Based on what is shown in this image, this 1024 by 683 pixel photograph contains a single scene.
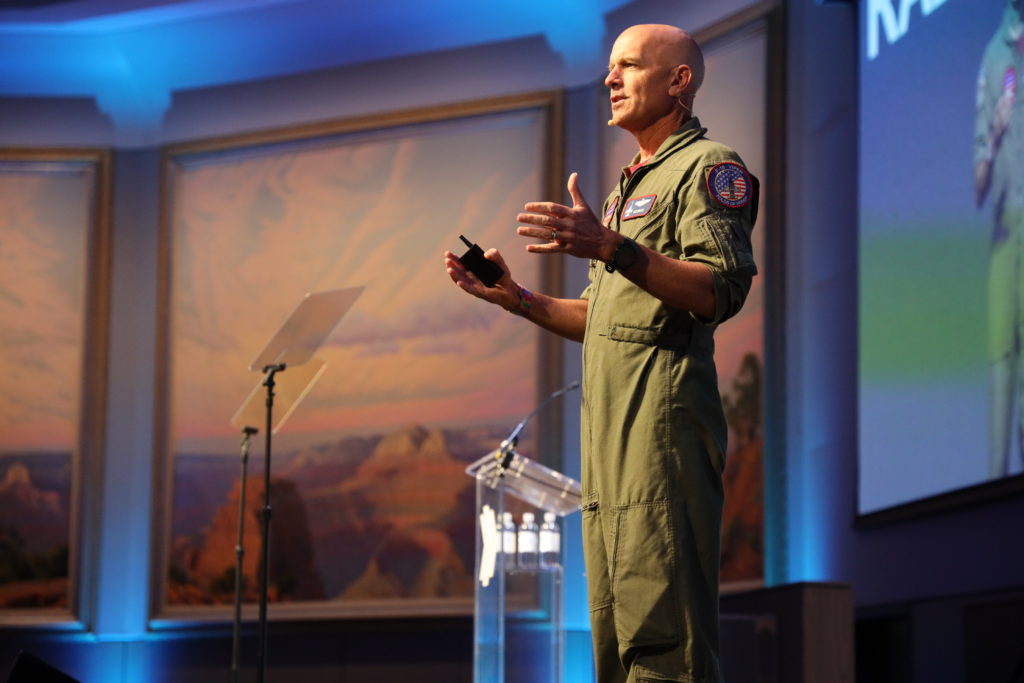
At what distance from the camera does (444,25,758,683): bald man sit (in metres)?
1.77

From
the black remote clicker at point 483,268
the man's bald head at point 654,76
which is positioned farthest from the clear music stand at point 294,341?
the man's bald head at point 654,76

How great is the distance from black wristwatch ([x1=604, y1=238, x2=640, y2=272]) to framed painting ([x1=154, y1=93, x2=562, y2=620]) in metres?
4.04

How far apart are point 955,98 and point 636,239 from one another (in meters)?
2.29

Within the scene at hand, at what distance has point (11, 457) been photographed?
256 inches

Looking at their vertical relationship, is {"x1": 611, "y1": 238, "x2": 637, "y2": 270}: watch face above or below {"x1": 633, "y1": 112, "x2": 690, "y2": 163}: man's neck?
below

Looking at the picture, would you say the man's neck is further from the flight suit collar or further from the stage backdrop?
the stage backdrop

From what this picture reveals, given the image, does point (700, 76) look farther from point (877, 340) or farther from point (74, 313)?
point (74, 313)

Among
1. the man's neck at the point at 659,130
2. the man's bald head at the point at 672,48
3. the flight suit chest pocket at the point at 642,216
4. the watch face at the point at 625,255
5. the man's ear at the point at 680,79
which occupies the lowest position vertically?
the watch face at the point at 625,255

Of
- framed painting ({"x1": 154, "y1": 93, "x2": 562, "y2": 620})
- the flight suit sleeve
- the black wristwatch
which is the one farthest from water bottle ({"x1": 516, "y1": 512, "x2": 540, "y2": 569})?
the black wristwatch

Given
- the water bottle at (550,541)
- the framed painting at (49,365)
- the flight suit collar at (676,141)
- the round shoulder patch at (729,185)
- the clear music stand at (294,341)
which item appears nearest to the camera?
the round shoulder patch at (729,185)

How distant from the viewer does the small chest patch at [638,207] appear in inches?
77.8

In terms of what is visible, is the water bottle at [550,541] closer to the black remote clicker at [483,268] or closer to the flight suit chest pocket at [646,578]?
the black remote clicker at [483,268]

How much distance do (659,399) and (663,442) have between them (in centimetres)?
6

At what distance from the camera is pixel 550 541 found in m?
4.26
